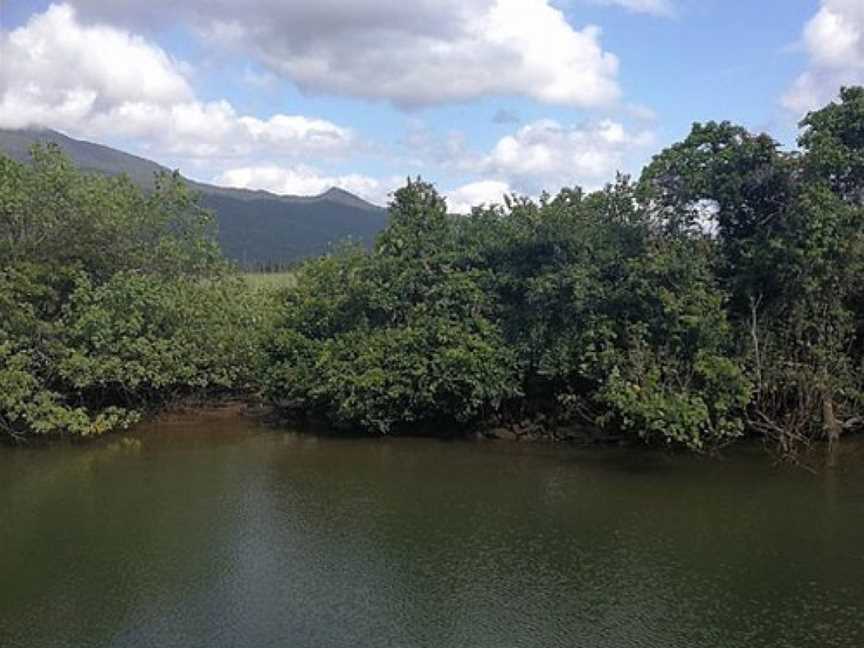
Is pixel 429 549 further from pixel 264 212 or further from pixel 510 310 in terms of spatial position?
pixel 264 212

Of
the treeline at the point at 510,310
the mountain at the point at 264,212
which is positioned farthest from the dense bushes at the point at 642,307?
the mountain at the point at 264,212

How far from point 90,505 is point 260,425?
9.10 metres

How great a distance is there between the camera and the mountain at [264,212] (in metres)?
131

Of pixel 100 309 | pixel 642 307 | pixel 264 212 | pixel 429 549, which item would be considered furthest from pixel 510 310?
pixel 264 212

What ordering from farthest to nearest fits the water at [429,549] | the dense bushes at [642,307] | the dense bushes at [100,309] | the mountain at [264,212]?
the mountain at [264,212], the dense bushes at [100,309], the dense bushes at [642,307], the water at [429,549]

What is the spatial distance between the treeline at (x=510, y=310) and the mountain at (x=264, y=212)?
93.3 m

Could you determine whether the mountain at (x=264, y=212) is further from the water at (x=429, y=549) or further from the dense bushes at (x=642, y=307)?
the water at (x=429, y=549)

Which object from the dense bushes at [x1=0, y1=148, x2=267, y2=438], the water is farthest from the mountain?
the water

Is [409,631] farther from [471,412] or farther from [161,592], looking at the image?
[471,412]

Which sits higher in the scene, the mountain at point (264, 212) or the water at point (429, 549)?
the mountain at point (264, 212)

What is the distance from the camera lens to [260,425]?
1112 inches

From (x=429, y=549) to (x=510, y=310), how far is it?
10.2 meters

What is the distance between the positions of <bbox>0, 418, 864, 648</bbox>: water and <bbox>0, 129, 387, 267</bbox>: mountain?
100 m

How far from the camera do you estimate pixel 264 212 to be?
154 m
